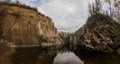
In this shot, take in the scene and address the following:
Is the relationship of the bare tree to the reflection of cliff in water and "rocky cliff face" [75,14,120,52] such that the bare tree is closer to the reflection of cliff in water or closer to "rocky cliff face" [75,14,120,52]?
"rocky cliff face" [75,14,120,52]

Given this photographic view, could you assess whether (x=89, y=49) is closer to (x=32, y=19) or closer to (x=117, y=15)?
(x=117, y=15)

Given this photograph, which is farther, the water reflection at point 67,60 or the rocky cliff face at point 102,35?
the rocky cliff face at point 102,35

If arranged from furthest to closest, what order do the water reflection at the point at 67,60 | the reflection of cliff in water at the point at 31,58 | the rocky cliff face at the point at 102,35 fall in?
1. the rocky cliff face at the point at 102,35
2. the water reflection at the point at 67,60
3. the reflection of cliff in water at the point at 31,58

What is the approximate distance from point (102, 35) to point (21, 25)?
132 feet

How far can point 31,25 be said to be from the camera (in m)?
86.4

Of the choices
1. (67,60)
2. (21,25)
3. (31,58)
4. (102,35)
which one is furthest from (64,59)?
(21,25)

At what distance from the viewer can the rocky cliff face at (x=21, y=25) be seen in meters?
78.0

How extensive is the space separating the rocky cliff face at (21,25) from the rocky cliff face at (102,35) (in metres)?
30.9

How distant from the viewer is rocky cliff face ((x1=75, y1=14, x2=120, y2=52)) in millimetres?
46562

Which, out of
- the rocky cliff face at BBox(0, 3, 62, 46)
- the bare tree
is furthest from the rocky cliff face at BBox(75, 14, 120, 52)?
the rocky cliff face at BBox(0, 3, 62, 46)

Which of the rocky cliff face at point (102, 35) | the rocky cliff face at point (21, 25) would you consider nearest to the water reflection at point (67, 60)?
the rocky cliff face at point (102, 35)

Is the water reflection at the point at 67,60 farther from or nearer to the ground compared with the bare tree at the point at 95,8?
nearer to the ground

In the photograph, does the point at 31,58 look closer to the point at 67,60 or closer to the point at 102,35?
the point at 67,60

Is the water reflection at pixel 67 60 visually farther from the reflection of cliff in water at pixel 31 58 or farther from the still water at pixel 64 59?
the reflection of cliff in water at pixel 31 58
